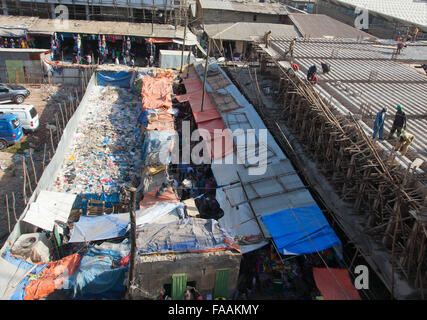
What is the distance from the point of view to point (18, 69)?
2369cm

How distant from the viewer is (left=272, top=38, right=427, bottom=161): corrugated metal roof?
12854 mm

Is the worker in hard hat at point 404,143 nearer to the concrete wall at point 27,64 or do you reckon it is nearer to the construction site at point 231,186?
the construction site at point 231,186

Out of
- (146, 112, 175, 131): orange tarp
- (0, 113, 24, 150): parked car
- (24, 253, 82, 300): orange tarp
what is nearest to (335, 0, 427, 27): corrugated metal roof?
(146, 112, 175, 131): orange tarp

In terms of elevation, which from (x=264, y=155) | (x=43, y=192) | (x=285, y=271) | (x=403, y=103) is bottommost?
(x=285, y=271)

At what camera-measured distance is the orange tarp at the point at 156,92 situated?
59.8 feet

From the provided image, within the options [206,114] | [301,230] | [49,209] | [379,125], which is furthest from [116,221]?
[379,125]

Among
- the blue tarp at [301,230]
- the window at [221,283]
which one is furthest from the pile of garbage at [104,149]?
the blue tarp at [301,230]

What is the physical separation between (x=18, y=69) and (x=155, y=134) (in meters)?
13.9

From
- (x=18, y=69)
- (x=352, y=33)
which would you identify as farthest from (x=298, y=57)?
(x=18, y=69)

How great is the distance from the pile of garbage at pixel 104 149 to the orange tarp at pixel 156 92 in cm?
112

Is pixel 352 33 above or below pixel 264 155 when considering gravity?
above

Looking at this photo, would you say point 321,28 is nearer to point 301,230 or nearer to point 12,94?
point 12,94

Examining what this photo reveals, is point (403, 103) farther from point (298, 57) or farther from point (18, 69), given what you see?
point (18, 69)

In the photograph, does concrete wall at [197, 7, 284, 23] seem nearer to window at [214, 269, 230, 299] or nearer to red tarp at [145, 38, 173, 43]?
red tarp at [145, 38, 173, 43]
